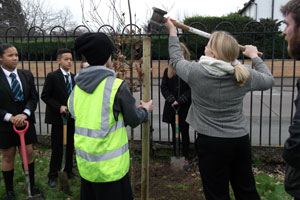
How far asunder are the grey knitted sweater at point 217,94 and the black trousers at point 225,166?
3.0 inches

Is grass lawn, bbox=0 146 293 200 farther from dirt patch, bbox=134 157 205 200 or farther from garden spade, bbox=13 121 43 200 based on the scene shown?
garden spade, bbox=13 121 43 200

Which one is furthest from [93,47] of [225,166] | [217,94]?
[225,166]

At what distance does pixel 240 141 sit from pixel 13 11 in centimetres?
1963

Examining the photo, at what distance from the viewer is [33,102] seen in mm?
3512

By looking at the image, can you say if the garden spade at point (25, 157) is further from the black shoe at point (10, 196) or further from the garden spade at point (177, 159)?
the garden spade at point (177, 159)

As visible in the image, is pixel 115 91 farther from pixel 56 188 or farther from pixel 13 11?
pixel 13 11

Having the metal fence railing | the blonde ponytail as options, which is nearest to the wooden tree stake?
the metal fence railing

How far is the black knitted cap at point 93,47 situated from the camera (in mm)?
2016

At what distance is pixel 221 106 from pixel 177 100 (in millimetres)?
2088

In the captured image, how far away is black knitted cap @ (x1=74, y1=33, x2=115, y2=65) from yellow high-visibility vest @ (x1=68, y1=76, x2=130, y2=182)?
184 mm

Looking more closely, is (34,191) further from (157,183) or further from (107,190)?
(107,190)

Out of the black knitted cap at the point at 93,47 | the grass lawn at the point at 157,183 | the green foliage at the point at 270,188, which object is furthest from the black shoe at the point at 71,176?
the green foliage at the point at 270,188

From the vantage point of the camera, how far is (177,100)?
441 centimetres

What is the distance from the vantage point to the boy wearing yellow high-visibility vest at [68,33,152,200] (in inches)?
78.6
